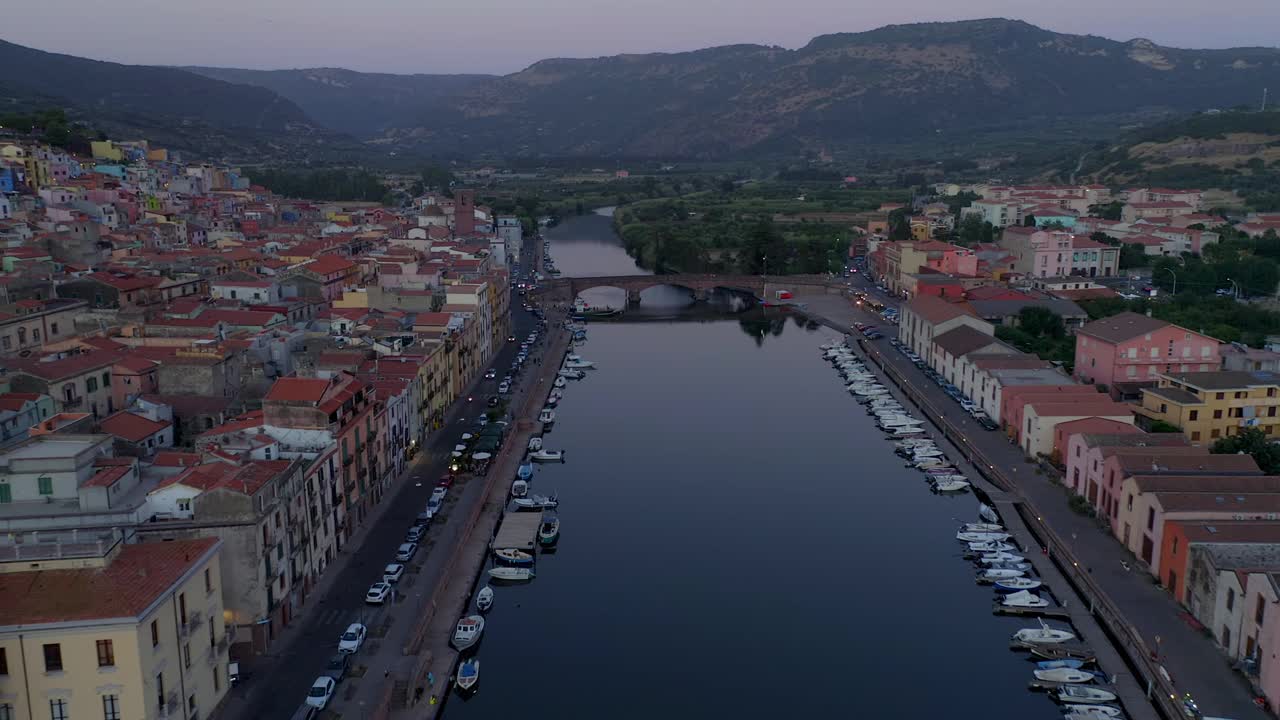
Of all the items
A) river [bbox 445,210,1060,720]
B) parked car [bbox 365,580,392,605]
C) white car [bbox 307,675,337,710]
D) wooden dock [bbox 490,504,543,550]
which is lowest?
river [bbox 445,210,1060,720]

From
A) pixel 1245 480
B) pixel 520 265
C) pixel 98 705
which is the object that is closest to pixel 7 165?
pixel 520 265

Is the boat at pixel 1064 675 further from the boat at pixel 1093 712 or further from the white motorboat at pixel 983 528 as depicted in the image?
the white motorboat at pixel 983 528

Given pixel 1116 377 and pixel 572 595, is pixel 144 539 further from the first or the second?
pixel 1116 377

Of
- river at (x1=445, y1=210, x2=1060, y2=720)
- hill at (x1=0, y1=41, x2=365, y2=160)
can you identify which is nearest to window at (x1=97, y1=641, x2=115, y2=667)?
river at (x1=445, y1=210, x2=1060, y2=720)

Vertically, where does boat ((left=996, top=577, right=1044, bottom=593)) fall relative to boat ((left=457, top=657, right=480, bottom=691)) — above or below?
above

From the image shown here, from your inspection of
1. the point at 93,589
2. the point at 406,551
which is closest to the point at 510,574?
the point at 406,551

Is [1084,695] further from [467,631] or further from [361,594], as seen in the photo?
[361,594]

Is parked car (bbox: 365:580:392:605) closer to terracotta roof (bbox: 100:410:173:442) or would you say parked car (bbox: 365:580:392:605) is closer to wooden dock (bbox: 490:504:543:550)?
wooden dock (bbox: 490:504:543:550)

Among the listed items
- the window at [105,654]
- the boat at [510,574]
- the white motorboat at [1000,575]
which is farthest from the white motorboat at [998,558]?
the window at [105,654]
